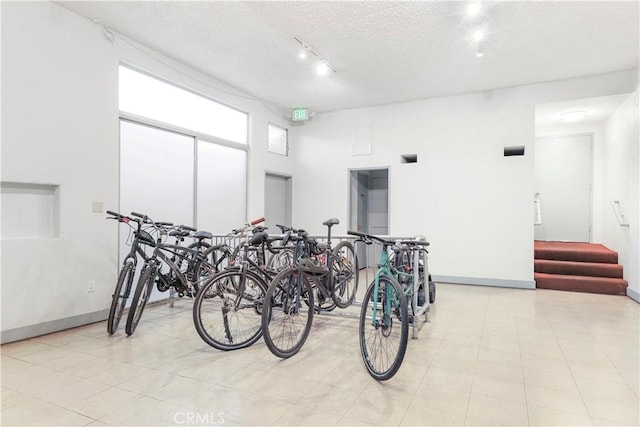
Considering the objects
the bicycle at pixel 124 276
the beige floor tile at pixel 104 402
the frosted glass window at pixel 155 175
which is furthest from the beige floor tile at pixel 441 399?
the frosted glass window at pixel 155 175

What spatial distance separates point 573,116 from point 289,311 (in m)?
6.12

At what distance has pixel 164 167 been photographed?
4.73m

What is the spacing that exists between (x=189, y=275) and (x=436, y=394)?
2.61 meters

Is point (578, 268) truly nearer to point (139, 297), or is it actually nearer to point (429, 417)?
point (429, 417)

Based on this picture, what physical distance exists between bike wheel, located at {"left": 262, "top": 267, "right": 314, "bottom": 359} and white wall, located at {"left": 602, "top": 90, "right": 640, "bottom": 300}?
4.68 metres

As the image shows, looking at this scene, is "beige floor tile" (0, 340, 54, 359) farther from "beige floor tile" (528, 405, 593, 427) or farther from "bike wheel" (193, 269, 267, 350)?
"beige floor tile" (528, 405, 593, 427)

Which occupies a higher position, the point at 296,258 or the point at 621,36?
the point at 621,36

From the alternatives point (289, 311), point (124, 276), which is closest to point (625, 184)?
point (289, 311)

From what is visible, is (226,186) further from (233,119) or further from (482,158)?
(482,158)

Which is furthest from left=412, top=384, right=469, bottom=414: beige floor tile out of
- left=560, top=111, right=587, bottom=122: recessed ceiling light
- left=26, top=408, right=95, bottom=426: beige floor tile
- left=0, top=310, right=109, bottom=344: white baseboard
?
left=560, top=111, right=587, bottom=122: recessed ceiling light

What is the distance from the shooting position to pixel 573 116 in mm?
6094

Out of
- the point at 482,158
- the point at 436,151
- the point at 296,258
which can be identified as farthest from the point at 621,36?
the point at 296,258

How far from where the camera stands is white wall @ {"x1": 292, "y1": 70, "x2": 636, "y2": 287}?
18.5ft

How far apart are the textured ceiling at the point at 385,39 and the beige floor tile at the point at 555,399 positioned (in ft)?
11.0
